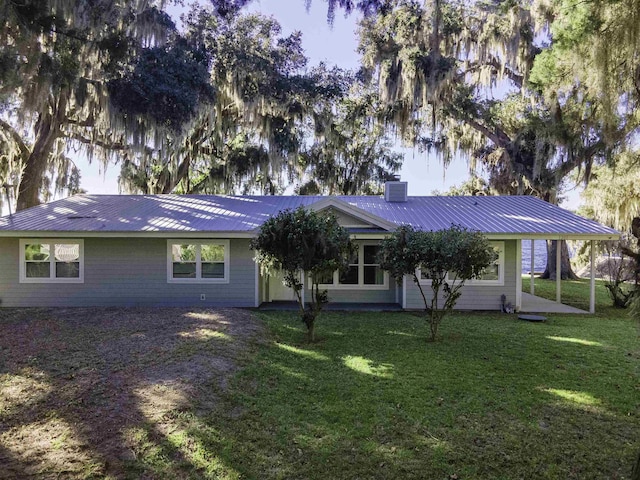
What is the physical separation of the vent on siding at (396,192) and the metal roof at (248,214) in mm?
310

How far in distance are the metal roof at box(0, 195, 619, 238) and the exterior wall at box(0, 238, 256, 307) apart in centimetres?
63

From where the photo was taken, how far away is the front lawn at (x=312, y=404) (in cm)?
385

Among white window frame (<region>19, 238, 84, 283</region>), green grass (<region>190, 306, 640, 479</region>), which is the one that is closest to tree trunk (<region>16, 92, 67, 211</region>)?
white window frame (<region>19, 238, 84, 283</region>)

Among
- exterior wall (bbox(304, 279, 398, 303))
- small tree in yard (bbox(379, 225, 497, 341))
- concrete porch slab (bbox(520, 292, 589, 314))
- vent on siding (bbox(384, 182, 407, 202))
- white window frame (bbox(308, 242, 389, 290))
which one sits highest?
vent on siding (bbox(384, 182, 407, 202))

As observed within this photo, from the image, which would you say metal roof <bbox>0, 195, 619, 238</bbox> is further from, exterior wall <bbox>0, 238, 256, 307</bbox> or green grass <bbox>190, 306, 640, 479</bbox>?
green grass <bbox>190, 306, 640, 479</bbox>

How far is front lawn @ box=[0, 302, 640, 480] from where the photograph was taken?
151 inches

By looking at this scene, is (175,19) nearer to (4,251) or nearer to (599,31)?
(4,251)

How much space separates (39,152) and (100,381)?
13.8m

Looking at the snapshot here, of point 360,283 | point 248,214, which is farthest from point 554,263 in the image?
point 248,214

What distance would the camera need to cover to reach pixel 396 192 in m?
15.6

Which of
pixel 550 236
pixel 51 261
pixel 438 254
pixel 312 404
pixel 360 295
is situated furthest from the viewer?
pixel 360 295

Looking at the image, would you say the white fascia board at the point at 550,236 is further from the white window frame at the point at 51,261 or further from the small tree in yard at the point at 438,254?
the white window frame at the point at 51,261

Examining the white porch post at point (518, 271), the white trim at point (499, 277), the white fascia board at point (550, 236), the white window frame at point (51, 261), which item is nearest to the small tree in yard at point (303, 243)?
the white fascia board at point (550, 236)

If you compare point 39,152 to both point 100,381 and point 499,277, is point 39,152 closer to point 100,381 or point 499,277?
point 100,381
